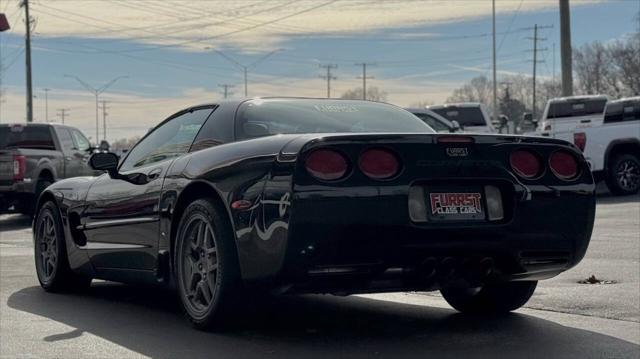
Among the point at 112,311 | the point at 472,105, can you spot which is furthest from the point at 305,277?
the point at 472,105

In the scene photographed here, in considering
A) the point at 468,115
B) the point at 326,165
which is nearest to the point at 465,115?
the point at 468,115

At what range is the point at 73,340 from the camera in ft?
18.6

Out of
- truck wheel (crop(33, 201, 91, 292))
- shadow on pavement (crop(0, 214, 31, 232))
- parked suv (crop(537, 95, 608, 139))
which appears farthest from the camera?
parked suv (crop(537, 95, 608, 139))

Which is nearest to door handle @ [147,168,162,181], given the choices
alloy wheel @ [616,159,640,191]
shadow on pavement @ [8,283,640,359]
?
shadow on pavement @ [8,283,640,359]

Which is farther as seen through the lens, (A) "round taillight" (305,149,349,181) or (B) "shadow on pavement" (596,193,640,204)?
(B) "shadow on pavement" (596,193,640,204)

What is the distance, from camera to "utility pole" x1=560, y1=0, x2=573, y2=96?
3111 centimetres

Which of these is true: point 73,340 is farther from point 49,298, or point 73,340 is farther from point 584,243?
point 584,243

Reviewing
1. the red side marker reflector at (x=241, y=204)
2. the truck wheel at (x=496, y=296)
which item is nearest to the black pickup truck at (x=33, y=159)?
the truck wheel at (x=496, y=296)

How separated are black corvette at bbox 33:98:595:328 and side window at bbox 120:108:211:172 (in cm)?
4

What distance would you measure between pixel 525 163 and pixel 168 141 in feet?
8.80

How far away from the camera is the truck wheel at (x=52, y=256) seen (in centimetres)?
762

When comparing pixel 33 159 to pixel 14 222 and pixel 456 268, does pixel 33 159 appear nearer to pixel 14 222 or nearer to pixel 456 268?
pixel 14 222

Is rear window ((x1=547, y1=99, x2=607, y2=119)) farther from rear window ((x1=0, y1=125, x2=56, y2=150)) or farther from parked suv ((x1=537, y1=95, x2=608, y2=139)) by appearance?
rear window ((x1=0, y1=125, x2=56, y2=150))

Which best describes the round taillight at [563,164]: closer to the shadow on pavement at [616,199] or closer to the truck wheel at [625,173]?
the shadow on pavement at [616,199]
